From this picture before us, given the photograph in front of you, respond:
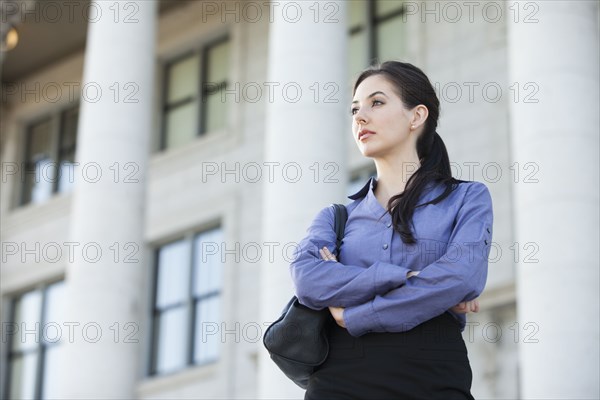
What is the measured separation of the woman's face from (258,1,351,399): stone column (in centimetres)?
1057

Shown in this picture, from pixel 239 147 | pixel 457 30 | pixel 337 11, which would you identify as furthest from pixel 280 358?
pixel 239 147

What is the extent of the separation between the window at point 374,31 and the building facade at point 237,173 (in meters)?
0.04

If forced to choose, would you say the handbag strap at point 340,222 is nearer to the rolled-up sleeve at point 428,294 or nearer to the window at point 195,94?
the rolled-up sleeve at point 428,294

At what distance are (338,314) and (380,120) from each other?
29.0 inches

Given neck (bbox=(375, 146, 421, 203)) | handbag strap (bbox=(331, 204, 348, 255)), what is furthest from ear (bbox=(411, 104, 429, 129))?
handbag strap (bbox=(331, 204, 348, 255))

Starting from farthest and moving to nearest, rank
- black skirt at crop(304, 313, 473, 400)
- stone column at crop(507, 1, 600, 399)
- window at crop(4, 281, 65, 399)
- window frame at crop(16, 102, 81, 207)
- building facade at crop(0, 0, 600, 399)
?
window frame at crop(16, 102, 81, 207), window at crop(4, 281, 65, 399), building facade at crop(0, 0, 600, 399), stone column at crop(507, 1, 600, 399), black skirt at crop(304, 313, 473, 400)

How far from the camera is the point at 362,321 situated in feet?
13.0

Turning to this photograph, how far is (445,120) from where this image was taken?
68.1ft

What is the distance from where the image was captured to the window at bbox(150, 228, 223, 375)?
24203mm

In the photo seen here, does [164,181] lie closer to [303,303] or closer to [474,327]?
[474,327]

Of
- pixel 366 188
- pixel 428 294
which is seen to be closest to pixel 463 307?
pixel 428 294

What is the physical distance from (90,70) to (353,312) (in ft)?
51.0

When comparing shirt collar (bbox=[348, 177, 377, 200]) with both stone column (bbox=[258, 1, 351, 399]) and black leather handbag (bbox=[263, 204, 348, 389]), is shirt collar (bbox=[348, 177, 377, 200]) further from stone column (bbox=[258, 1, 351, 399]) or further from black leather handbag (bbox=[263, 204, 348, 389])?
stone column (bbox=[258, 1, 351, 399])

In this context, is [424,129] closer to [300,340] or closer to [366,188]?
[366,188]
